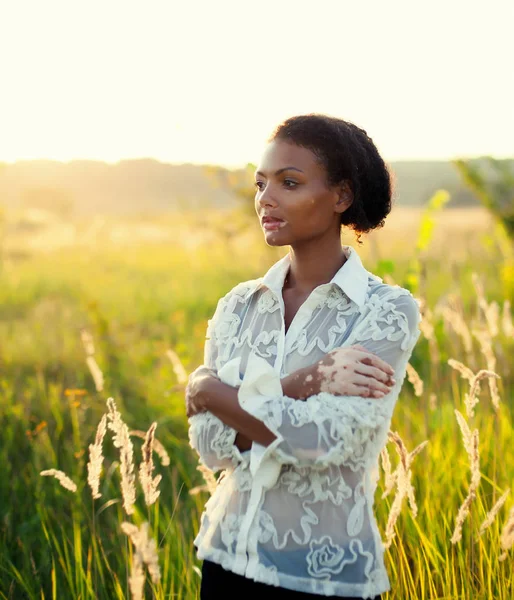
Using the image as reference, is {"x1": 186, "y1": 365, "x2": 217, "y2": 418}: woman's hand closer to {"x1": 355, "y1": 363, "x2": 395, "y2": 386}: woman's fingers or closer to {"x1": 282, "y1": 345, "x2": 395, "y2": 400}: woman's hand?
{"x1": 282, "y1": 345, "x2": 395, "y2": 400}: woman's hand

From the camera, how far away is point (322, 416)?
201cm

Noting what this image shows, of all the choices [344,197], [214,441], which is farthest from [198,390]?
[344,197]

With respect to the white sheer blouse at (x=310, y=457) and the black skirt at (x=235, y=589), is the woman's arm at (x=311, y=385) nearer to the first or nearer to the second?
the white sheer blouse at (x=310, y=457)

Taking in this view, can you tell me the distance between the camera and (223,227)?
10.5 meters

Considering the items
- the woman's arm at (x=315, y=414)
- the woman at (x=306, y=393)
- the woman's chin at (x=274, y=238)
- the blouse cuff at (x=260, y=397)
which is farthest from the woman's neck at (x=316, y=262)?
the blouse cuff at (x=260, y=397)

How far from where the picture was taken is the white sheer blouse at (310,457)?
2.02 m

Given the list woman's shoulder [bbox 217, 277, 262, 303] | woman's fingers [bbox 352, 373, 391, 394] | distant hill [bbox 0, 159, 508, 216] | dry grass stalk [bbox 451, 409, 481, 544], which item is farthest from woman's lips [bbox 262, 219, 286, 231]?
distant hill [bbox 0, 159, 508, 216]

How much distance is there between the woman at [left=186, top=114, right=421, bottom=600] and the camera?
2.03 meters

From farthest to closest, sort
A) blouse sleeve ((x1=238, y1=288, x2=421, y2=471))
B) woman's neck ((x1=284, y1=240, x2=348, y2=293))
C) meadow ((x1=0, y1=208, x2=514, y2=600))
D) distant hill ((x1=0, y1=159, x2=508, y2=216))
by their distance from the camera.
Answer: distant hill ((x1=0, y1=159, x2=508, y2=216))
meadow ((x1=0, y1=208, x2=514, y2=600))
woman's neck ((x1=284, y1=240, x2=348, y2=293))
blouse sleeve ((x1=238, y1=288, x2=421, y2=471))

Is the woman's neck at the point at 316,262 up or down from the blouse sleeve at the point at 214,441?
up

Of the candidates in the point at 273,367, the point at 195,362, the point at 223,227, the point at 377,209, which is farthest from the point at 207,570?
the point at 223,227

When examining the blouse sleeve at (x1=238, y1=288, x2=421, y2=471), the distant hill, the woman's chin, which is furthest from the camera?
the distant hill

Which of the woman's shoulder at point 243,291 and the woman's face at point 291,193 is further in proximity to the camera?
the woman's shoulder at point 243,291

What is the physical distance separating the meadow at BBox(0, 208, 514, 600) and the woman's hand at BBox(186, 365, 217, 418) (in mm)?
426
